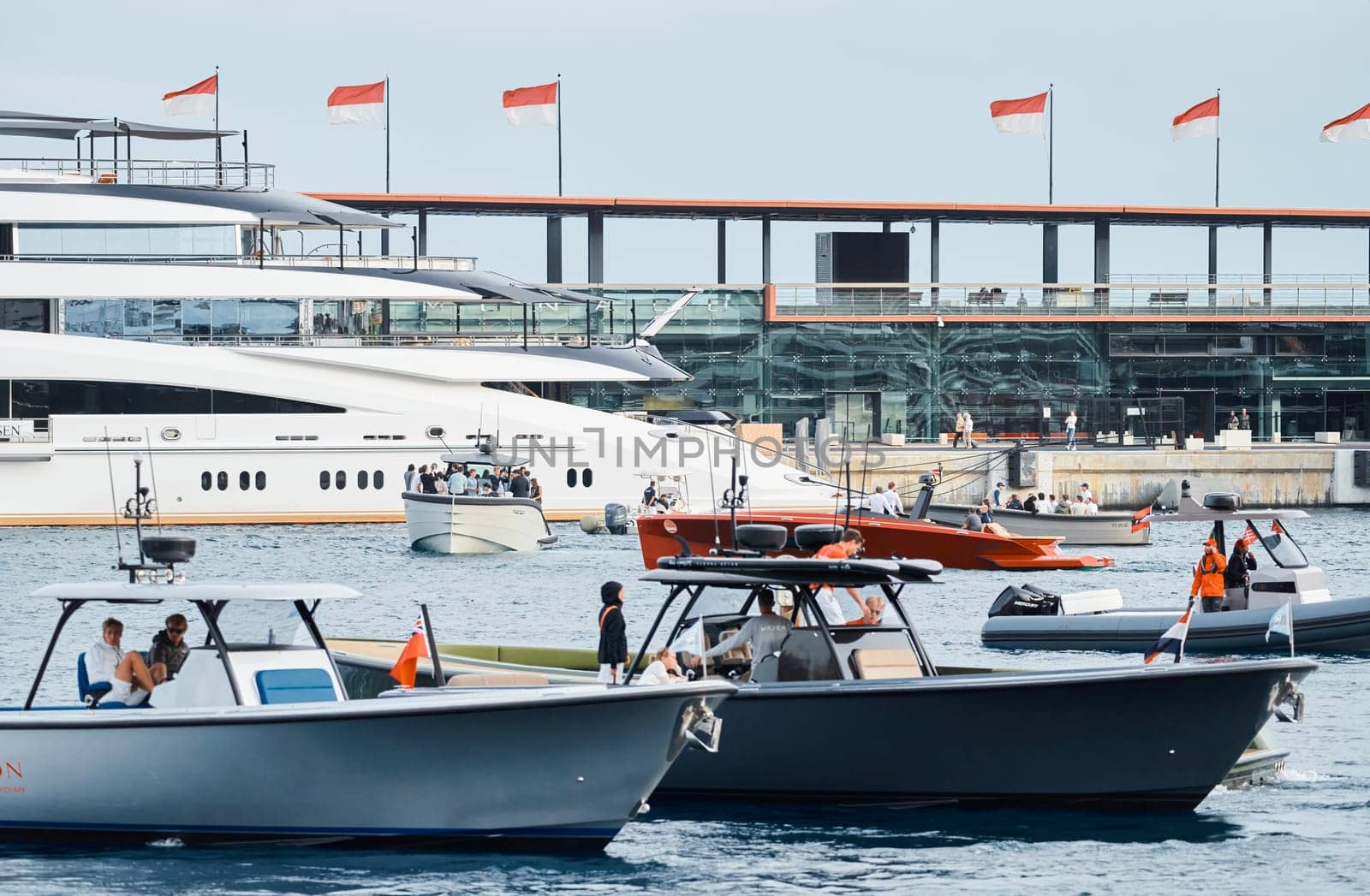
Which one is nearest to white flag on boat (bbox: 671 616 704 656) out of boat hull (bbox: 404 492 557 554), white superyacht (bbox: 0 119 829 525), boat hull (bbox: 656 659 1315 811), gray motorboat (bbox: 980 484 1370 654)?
boat hull (bbox: 656 659 1315 811)

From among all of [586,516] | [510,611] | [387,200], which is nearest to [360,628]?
[510,611]

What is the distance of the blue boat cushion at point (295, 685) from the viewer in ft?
45.9

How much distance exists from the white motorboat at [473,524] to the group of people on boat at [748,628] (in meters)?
27.6

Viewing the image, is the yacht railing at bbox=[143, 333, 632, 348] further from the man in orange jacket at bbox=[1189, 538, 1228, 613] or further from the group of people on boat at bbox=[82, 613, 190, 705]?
the group of people on boat at bbox=[82, 613, 190, 705]

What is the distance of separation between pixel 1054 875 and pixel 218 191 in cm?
4371

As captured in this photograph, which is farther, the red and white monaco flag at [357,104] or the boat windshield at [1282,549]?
the red and white monaco flag at [357,104]

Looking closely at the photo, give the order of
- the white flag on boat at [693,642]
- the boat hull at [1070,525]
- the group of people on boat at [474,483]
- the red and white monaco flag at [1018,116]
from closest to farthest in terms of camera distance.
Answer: the white flag on boat at [693,642], the boat hull at [1070,525], the group of people on boat at [474,483], the red and white monaco flag at [1018,116]

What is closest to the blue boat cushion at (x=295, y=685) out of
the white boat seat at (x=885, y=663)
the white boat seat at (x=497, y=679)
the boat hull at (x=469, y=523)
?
the white boat seat at (x=497, y=679)

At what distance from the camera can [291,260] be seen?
55.1 metres

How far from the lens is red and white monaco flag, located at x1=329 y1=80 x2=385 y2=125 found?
69312mm

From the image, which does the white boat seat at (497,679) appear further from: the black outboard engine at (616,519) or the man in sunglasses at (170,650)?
the black outboard engine at (616,519)

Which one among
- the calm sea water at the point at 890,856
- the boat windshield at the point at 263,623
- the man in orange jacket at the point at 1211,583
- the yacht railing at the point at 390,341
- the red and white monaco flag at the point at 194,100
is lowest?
the calm sea water at the point at 890,856

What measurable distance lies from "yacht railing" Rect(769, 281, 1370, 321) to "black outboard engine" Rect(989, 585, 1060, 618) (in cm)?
4677

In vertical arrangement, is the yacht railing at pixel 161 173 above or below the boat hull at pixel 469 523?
above
